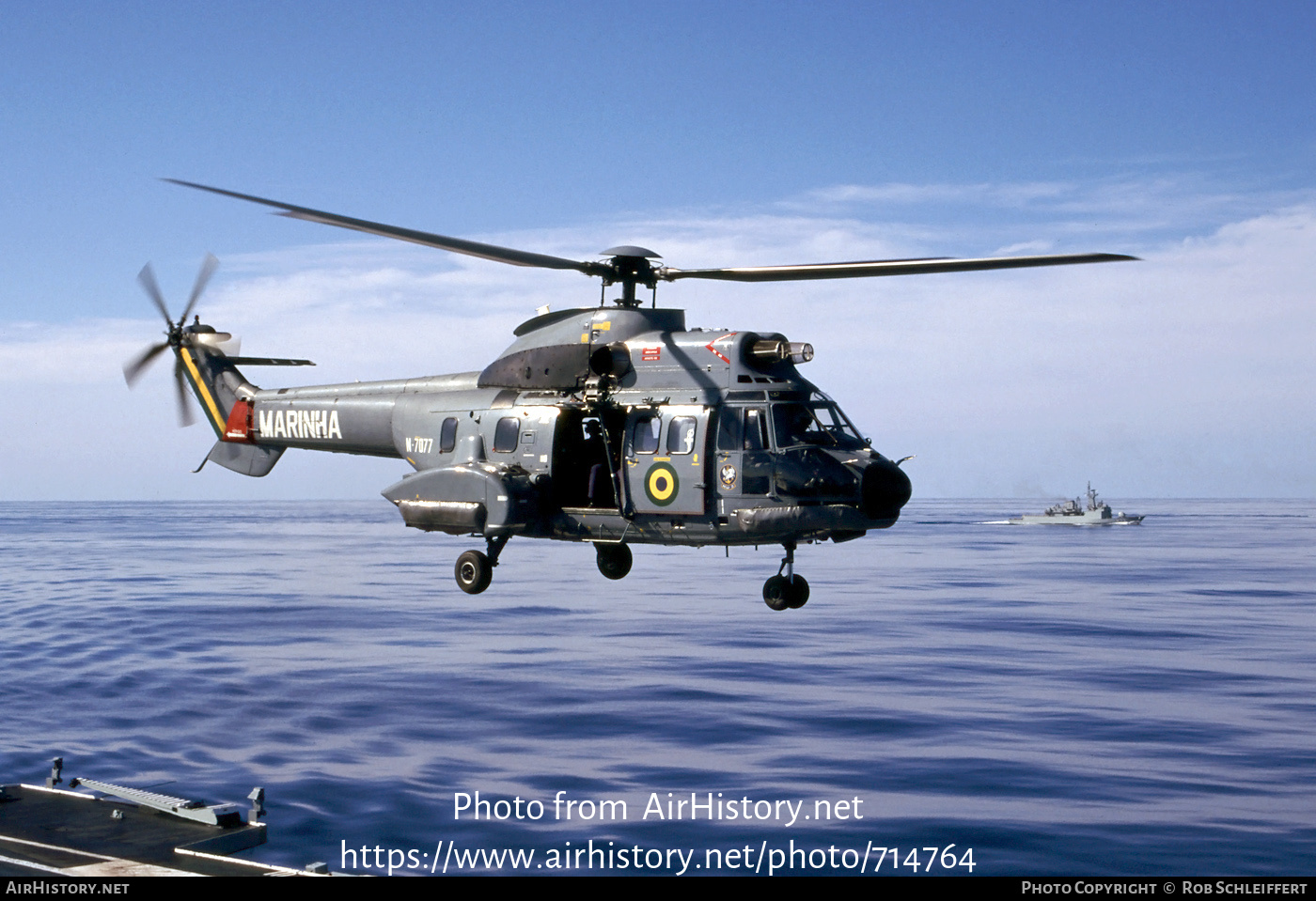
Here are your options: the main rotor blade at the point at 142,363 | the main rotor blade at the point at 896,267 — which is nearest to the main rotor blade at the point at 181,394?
the main rotor blade at the point at 142,363

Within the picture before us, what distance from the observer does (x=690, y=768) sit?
173 feet

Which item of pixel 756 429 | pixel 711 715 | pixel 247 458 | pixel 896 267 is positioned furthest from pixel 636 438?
pixel 711 715

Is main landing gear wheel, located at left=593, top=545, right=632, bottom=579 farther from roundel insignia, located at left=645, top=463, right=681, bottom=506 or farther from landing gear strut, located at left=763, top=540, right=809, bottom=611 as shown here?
landing gear strut, located at left=763, top=540, right=809, bottom=611

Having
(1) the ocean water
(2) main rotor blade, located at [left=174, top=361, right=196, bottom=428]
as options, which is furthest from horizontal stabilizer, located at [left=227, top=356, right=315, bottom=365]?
(1) the ocean water

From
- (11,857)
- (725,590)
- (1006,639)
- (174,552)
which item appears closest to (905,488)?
(11,857)

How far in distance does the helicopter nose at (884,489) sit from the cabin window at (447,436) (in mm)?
8625

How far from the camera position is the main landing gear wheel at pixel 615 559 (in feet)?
72.8

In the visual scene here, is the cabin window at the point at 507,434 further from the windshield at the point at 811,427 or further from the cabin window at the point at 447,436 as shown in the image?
the windshield at the point at 811,427

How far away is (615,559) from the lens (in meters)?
22.4

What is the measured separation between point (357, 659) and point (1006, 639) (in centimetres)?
5042

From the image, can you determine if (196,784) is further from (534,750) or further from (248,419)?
(248,419)

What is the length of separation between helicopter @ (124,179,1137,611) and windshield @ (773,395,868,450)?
27 mm

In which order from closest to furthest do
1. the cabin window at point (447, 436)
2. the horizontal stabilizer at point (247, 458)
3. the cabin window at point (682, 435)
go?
1. the cabin window at point (682, 435)
2. the cabin window at point (447, 436)
3. the horizontal stabilizer at point (247, 458)

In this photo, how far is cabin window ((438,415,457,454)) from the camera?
71.7ft
